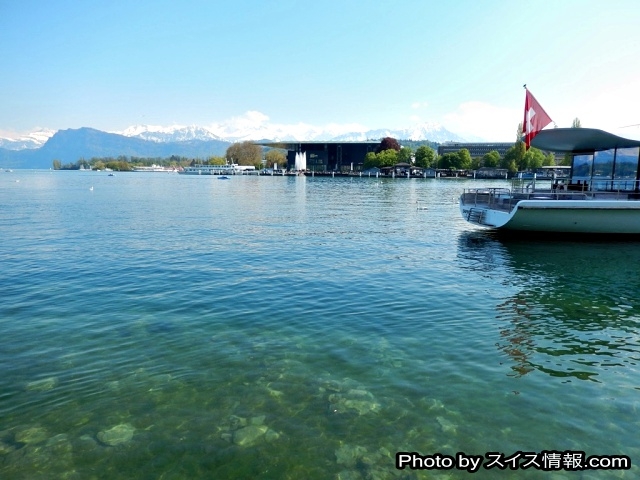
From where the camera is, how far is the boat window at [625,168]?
30.0m

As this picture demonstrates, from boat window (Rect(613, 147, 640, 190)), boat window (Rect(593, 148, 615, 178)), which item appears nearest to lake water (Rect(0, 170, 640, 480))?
boat window (Rect(613, 147, 640, 190))

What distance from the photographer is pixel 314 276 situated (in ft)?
63.0

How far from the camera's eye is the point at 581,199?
1093 inches

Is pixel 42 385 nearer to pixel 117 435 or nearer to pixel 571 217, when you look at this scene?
pixel 117 435

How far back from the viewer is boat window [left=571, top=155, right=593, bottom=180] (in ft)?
113

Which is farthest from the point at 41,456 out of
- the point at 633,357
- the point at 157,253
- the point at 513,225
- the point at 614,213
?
the point at 614,213

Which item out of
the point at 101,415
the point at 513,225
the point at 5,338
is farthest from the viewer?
the point at 513,225

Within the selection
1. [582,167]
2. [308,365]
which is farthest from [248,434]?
[582,167]

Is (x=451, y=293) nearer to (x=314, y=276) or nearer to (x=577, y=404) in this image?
(x=314, y=276)

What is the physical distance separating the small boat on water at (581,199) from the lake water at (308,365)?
509 centimetres

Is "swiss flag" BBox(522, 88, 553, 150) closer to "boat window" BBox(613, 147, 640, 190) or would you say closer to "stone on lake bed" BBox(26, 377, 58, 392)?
"boat window" BBox(613, 147, 640, 190)

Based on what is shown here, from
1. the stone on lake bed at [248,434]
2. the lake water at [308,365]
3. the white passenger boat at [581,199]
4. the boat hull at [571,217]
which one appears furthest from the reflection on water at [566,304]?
the stone on lake bed at [248,434]

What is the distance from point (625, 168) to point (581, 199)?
6173mm

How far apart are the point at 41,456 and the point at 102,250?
796 inches
